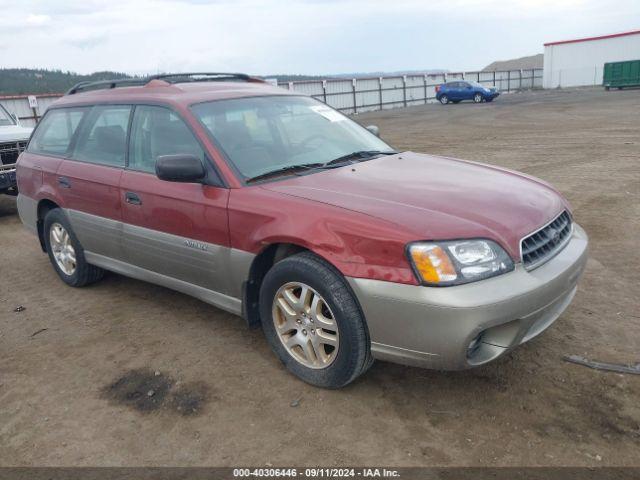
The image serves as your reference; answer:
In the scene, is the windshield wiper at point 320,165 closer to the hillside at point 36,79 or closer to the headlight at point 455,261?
the headlight at point 455,261

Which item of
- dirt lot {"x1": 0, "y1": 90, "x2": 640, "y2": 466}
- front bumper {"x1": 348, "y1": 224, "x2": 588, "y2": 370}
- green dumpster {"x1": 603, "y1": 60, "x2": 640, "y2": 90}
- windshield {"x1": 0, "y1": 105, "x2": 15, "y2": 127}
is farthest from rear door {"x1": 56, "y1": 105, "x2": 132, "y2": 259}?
green dumpster {"x1": 603, "y1": 60, "x2": 640, "y2": 90}

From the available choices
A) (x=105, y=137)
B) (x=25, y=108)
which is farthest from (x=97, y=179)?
(x=25, y=108)

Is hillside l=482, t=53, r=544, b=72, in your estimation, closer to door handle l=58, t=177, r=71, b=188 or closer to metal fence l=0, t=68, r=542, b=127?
metal fence l=0, t=68, r=542, b=127

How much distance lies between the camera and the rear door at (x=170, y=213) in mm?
3482

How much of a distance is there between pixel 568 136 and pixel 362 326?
13750mm

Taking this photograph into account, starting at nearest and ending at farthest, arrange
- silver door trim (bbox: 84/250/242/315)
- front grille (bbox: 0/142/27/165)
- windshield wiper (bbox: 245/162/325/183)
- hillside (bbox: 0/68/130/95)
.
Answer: windshield wiper (bbox: 245/162/325/183) < silver door trim (bbox: 84/250/242/315) < front grille (bbox: 0/142/27/165) < hillside (bbox: 0/68/130/95)

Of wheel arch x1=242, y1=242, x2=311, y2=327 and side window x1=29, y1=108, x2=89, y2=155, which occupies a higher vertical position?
side window x1=29, y1=108, x2=89, y2=155

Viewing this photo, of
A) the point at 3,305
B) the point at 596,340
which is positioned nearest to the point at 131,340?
the point at 3,305

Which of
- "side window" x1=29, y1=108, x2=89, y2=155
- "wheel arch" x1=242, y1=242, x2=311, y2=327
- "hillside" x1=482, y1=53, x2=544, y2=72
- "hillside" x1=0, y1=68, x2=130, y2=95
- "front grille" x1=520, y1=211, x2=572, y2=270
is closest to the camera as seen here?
"front grille" x1=520, y1=211, x2=572, y2=270

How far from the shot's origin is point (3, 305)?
4.82 m

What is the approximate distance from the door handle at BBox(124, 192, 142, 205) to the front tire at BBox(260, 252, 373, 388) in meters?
1.30

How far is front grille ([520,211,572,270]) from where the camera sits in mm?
2857

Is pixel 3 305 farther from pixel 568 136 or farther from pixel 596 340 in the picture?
pixel 568 136

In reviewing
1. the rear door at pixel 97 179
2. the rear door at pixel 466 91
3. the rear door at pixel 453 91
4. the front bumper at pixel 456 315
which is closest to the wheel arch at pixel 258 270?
the front bumper at pixel 456 315
